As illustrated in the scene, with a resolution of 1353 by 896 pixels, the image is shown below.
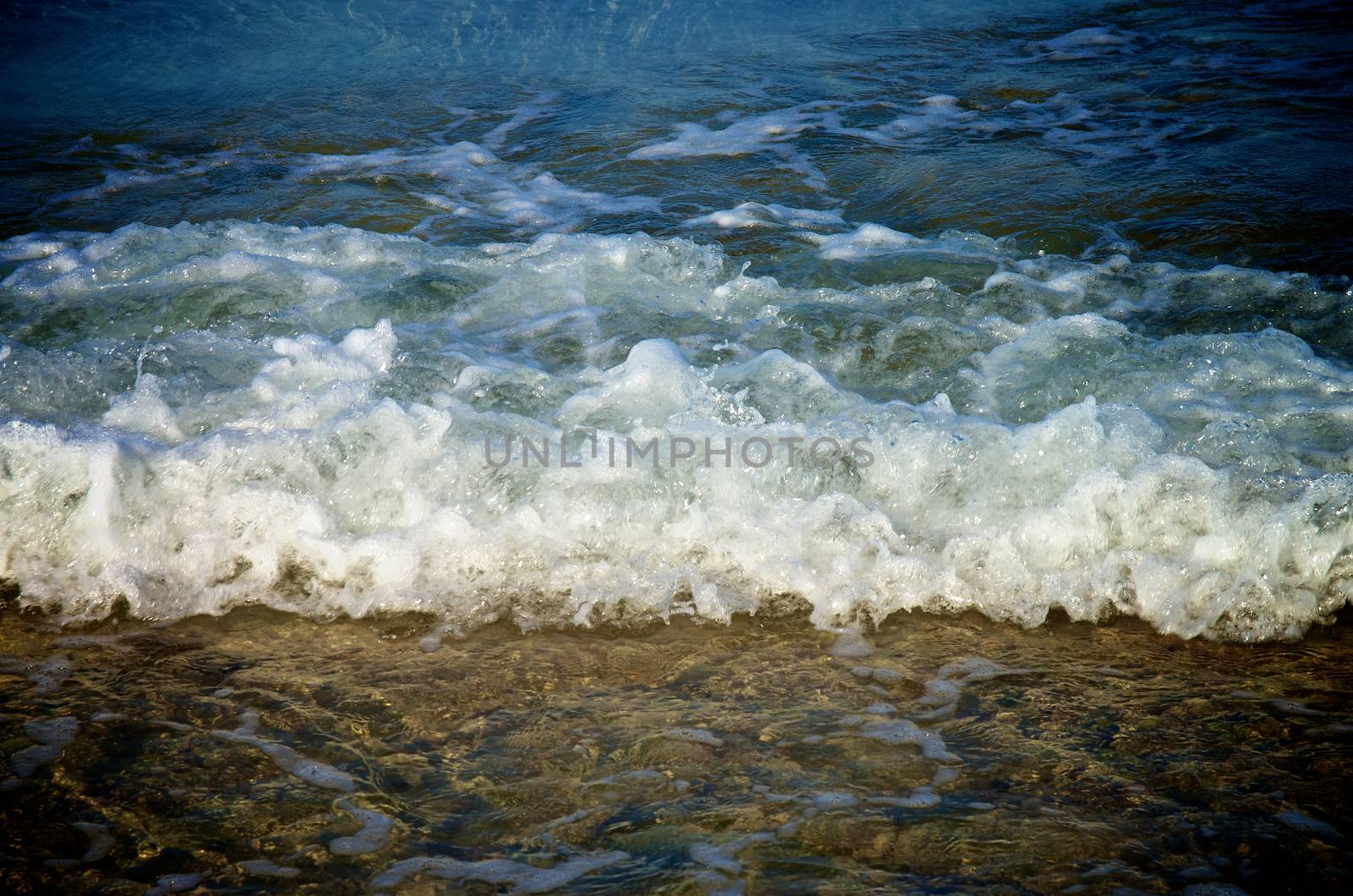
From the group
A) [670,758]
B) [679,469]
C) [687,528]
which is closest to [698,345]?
[679,469]

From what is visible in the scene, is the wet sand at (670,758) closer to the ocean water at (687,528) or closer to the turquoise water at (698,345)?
the ocean water at (687,528)

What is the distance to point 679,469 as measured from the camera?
10.4 feet

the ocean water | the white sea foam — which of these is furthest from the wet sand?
the white sea foam

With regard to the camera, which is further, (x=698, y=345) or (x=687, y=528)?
(x=698, y=345)

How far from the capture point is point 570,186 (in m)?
6.29

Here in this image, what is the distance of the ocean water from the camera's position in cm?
201

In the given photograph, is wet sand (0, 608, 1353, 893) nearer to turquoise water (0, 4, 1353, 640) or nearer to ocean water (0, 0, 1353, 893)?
ocean water (0, 0, 1353, 893)

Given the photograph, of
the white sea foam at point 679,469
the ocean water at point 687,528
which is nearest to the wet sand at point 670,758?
the ocean water at point 687,528

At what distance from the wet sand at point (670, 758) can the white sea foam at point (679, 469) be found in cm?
15

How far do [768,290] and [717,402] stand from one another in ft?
4.20

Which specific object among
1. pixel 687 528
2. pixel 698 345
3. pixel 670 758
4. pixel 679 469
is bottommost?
pixel 670 758

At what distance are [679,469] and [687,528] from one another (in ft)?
0.81

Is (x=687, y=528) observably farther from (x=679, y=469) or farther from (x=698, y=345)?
(x=698, y=345)

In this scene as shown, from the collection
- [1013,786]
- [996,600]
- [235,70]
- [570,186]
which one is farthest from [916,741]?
[235,70]
